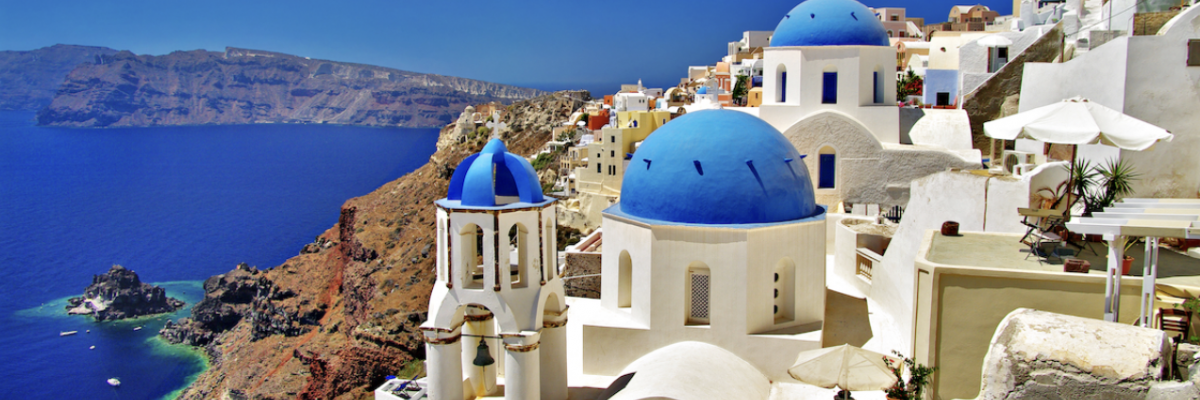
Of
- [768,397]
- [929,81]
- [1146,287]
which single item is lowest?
[768,397]

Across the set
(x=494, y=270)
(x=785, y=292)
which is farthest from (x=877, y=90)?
(x=494, y=270)

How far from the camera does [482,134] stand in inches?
3039

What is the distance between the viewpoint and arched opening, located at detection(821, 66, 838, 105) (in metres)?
17.8

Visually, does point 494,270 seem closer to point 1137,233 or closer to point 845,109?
point 1137,233

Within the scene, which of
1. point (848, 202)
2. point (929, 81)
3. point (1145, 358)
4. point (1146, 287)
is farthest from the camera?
point (929, 81)

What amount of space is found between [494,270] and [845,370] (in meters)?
4.44

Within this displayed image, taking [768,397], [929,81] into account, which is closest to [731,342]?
[768,397]

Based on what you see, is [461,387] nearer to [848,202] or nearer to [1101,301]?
[1101,301]

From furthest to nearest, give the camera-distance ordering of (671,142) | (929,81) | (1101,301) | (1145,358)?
(929,81), (671,142), (1101,301), (1145,358)

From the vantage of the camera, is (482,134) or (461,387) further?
(482,134)

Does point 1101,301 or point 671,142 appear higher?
point 671,142

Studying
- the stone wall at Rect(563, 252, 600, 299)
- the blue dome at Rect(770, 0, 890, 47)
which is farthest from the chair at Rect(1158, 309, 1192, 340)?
the stone wall at Rect(563, 252, 600, 299)

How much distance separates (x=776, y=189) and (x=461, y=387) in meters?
5.09

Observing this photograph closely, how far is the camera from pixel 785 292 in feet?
36.7
